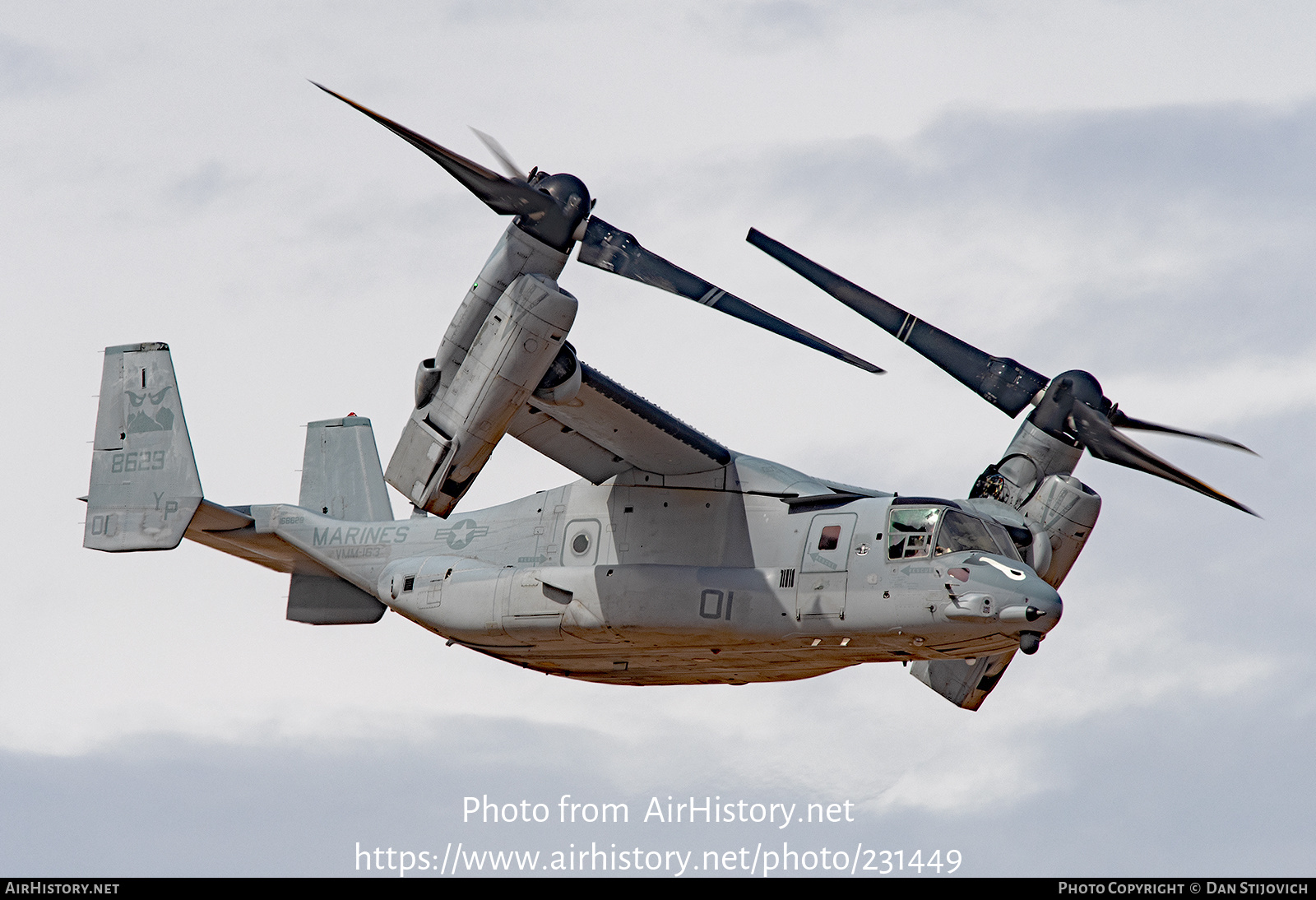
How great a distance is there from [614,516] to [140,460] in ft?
21.9

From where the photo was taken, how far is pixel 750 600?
19906 mm

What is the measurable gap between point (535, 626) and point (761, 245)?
6472mm

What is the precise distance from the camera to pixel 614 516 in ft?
69.6

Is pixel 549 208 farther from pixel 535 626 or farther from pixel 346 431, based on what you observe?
pixel 346 431

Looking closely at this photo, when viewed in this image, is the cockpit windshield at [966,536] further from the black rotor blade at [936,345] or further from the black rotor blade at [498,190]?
the black rotor blade at [498,190]

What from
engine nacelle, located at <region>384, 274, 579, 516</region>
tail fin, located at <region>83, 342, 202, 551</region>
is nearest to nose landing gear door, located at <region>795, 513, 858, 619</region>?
engine nacelle, located at <region>384, 274, 579, 516</region>

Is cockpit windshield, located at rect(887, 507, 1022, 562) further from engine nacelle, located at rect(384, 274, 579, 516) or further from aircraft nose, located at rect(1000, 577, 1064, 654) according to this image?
engine nacelle, located at rect(384, 274, 579, 516)

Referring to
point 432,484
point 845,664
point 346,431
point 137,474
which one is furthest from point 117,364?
point 845,664

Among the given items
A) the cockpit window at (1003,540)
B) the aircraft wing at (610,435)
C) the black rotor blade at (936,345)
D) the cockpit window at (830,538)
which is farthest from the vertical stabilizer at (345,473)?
the cockpit window at (1003,540)

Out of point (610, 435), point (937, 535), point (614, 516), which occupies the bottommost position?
point (937, 535)

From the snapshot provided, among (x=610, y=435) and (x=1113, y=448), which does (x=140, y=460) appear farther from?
(x=1113, y=448)

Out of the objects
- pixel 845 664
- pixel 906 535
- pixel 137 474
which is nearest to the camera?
pixel 906 535

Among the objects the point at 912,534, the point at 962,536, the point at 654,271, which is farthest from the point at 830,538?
the point at 654,271

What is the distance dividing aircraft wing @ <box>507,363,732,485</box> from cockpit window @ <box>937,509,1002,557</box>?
9.97ft
